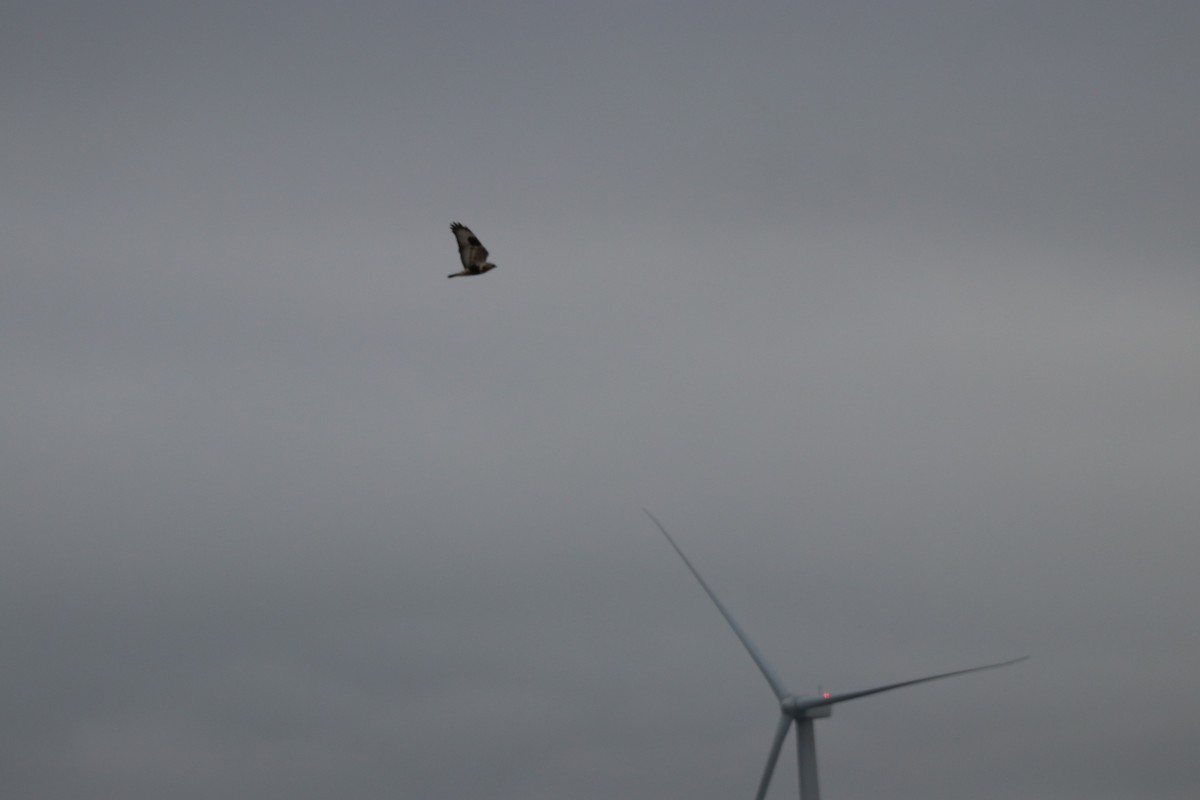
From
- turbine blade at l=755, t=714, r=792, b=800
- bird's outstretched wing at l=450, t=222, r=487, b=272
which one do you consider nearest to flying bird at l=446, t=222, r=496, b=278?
bird's outstretched wing at l=450, t=222, r=487, b=272

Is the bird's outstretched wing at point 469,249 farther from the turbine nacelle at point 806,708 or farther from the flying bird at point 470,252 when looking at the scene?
the turbine nacelle at point 806,708

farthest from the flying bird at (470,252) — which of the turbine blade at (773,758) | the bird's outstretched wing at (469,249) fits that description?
the turbine blade at (773,758)

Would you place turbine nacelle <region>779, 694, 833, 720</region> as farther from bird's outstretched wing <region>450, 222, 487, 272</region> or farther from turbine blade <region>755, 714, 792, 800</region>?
bird's outstretched wing <region>450, 222, 487, 272</region>

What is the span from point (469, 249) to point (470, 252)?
0.73 feet

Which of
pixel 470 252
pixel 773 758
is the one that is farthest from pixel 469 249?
pixel 773 758

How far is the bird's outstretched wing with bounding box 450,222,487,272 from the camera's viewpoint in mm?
111750

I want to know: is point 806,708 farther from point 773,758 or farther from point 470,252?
point 470,252

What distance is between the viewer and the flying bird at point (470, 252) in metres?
111

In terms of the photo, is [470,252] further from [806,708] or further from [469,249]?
[806,708]

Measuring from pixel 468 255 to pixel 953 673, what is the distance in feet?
162

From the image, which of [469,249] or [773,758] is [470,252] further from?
[773,758]

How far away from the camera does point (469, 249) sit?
113 metres

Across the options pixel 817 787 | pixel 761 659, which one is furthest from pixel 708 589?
pixel 817 787

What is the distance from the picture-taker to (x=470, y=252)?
113 meters
